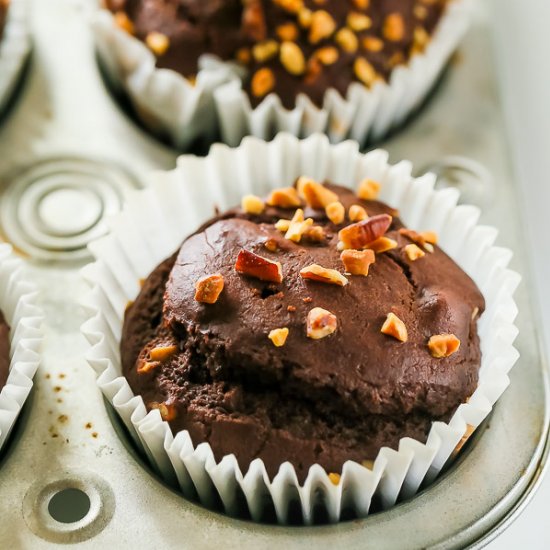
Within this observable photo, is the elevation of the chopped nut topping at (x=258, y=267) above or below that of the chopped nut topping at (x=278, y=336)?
above

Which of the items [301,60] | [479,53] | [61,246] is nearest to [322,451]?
[61,246]

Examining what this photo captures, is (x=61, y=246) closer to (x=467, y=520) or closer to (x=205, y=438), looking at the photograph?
(x=205, y=438)

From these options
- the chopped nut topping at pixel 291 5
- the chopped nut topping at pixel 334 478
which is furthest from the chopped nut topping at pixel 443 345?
the chopped nut topping at pixel 291 5

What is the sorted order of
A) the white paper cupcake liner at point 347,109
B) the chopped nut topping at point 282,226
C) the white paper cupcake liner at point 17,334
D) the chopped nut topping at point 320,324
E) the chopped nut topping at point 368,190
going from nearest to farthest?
the chopped nut topping at point 320,324, the white paper cupcake liner at point 17,334, the chopped nut topping at point 282,226, the chopped nut topping at point 368,190, the white paper cupcake liner at point 347,109

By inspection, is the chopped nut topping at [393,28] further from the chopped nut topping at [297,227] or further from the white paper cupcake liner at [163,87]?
the chopped nut topping at [297,227]

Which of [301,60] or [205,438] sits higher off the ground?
[301,60]

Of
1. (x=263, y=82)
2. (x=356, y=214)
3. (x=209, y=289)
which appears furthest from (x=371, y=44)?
(x=209, y=289)

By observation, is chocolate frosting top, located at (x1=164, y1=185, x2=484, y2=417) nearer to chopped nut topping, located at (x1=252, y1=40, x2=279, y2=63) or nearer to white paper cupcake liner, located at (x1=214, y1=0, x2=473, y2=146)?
white paper cupcake liner, located at (x1=214, y1=0, x2=473, y2=146)
